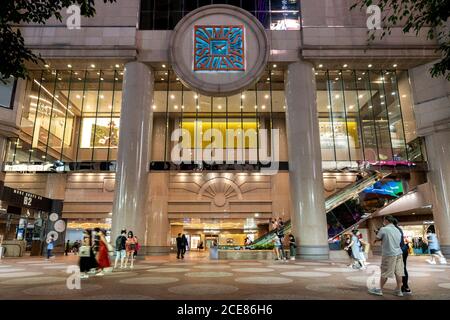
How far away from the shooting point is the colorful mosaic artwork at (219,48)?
17688mm

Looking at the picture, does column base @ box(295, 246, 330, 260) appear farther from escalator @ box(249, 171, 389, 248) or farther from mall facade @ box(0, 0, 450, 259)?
escalator @ box(249, 171, 389, 248)

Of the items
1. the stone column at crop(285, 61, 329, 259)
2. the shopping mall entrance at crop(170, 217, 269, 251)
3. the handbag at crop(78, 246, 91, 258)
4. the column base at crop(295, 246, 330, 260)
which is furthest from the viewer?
the shopping mall entrance at crop(170, 217, 269, 251)

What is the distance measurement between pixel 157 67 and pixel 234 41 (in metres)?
5.15

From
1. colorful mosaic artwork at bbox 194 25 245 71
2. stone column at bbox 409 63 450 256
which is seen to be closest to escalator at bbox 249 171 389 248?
stone column at bbox 409 63 450 256

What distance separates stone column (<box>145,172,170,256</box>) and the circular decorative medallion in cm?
907

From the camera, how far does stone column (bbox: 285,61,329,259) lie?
1530 cm

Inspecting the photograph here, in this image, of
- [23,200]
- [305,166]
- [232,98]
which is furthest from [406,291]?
[23,200]

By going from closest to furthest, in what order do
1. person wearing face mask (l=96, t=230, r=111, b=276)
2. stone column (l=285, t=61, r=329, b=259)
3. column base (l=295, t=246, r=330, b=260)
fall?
person wearing face mask (l=96, t=230, r=111, b=276) → column base (l=295, t=246, r=330, b=260) → stone column (l=285, t=61, r=329, b=259)

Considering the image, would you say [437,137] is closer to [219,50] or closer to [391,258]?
[219,50]

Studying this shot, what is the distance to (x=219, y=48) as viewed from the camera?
58.8 feet

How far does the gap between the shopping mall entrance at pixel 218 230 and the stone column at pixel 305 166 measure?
9037 millimetres

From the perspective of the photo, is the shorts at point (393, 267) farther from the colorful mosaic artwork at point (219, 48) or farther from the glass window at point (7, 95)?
the glass window at point (7, 95)
